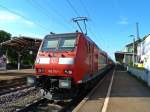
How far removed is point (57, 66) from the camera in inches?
536

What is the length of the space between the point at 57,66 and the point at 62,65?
252 millimetres

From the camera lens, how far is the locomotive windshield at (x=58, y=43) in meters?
14.1

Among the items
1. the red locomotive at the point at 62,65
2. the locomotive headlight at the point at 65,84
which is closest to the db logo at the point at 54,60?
the red locomotive at the point at 62,65

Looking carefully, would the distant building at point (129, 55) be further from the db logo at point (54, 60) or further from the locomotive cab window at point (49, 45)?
the db logo at point (54, 60)

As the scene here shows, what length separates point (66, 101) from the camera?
47.5 feet

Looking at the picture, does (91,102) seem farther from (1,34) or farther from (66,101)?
(1,34)

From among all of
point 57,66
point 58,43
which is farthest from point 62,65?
point 58,43

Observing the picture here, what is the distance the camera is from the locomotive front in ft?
43.7

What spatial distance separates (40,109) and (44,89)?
4.82 feet

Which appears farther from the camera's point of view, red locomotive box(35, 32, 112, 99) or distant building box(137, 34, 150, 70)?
distant building box(137, 34, 150, 70)

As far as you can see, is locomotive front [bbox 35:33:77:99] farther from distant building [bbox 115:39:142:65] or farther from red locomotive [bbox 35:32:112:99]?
distant building [bbox 115:39:142:65]

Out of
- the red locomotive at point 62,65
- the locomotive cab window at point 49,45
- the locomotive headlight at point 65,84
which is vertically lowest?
the locomotive headlight at point 65,84

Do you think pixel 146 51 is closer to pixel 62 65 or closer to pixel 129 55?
pixel 62 65

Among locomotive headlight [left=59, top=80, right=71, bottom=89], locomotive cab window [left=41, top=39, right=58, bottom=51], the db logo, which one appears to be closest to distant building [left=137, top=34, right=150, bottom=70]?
locomotive cab window [left=41, top=39, right=58, bottom=51]
